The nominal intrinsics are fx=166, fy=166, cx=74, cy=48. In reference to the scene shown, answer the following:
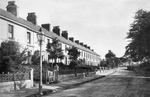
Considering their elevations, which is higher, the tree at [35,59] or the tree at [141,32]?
the tree at [141,32]

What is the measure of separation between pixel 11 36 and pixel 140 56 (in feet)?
68.7

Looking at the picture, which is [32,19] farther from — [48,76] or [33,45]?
[48,76]

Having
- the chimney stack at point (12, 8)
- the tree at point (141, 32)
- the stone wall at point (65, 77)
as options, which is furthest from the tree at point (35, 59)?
the tree at point (141, 32)

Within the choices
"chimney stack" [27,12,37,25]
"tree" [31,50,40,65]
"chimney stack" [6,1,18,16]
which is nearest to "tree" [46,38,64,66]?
"tree" [31,50,40,65]

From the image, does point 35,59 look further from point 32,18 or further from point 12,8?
point 32,18

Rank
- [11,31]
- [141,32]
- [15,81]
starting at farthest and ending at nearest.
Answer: [141,32], [11,31], [15,81]

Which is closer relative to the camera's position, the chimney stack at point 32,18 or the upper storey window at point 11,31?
the upper storey window at point 11,31

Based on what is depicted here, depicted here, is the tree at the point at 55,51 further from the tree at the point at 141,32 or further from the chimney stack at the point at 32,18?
the tree at the point at 141,32

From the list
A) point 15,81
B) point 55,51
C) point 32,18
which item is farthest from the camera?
point 32,18

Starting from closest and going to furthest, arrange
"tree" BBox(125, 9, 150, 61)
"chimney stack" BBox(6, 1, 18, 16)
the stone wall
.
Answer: the stone wall → "tree" BBox(125, 9, 150, 61) → "chimney stack" BBox(6, 1, 18, 16)

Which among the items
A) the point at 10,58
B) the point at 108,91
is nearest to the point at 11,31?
the point at 10,58

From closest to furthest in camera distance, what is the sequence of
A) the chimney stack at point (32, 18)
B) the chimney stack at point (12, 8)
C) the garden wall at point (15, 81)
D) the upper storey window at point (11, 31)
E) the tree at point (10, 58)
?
the garden wall at point (15, 81)
the tree at point (10, 58)
the upper storey window at point (11, 31)
the chimney stack at point (12, 8)
the chimney stack at point (32, 18)

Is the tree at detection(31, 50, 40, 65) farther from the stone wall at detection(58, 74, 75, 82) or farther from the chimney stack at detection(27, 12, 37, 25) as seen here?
the chimney stack at detection(27, 12, 37, 25)

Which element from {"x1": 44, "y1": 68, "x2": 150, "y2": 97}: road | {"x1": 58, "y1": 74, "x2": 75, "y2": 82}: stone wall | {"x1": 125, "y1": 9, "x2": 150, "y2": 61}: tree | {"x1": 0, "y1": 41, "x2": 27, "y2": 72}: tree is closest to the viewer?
{"x1": 44, "y1": 68, "x2": 150, "y2": 97}: road
